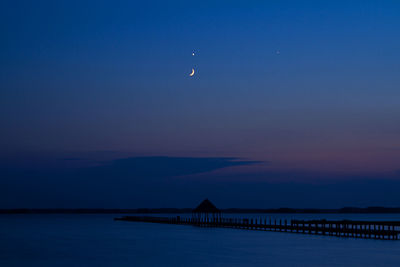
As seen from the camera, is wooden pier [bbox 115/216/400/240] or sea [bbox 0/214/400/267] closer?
sea [bbox 0/214/400/267]

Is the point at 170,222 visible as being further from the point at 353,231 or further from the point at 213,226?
the point at 353,231

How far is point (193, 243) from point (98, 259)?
14.5m

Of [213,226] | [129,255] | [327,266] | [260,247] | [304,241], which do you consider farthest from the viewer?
[213,226]

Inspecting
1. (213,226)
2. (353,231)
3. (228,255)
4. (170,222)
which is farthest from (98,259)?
(170,222)

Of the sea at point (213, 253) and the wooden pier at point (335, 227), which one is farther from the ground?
the wooden pier at point (335, 227)

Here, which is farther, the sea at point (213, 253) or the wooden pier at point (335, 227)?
the wooden pier at point (335, 227)

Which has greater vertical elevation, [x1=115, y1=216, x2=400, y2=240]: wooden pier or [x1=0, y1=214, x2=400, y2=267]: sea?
[x1=115, y1=216, x2=400, y2=240]: wooden pier

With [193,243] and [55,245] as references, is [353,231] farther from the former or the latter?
[55,245]

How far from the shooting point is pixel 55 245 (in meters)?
52.3

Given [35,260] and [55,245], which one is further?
[55,245]

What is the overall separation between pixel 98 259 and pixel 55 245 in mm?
14131

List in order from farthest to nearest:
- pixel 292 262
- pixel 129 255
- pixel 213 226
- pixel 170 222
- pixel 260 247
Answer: pixel 170 222 < pixel 213 226 < pixel 260 247 < pixel 129 255 < pixel 292 262

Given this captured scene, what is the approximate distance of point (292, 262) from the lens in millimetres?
37000

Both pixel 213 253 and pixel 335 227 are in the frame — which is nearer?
pixel 213 253
